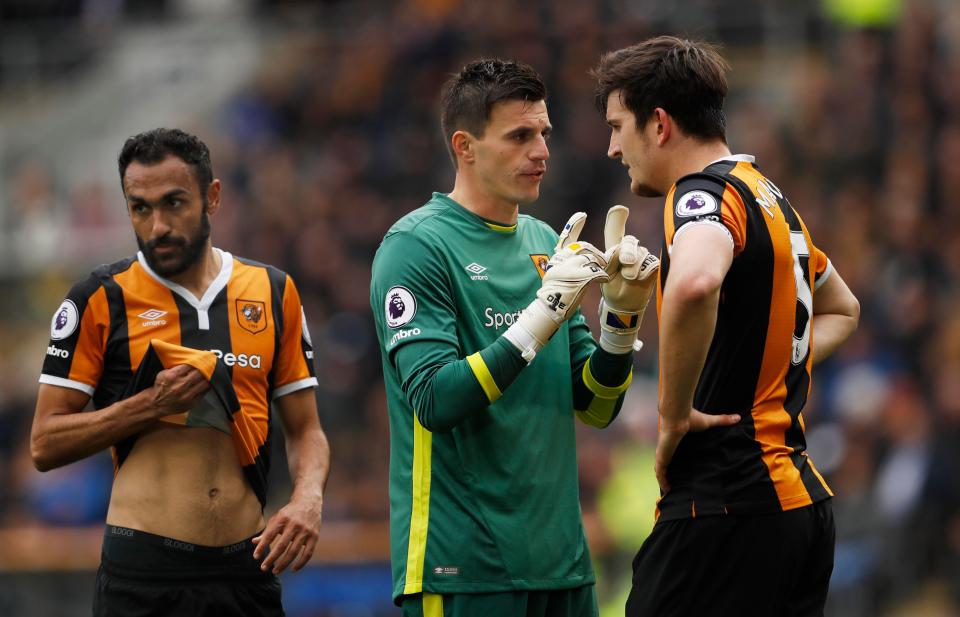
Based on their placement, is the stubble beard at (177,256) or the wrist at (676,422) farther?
the stubble beard at (177,256)

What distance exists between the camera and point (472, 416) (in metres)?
4.95

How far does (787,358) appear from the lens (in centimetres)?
459

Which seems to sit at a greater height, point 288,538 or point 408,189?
point 408,189

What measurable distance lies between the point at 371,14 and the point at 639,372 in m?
7.55

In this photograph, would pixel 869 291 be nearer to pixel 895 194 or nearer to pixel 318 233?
pixel 895 194

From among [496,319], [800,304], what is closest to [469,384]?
[496,319]

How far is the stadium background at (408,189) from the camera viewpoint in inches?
395

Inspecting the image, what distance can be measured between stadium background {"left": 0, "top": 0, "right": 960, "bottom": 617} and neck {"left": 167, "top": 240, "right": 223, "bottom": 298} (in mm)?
3915

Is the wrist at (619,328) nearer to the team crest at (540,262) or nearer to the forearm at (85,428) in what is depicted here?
the team crest at (540,262)

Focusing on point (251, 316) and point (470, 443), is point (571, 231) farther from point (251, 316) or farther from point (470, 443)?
point (251, 316)

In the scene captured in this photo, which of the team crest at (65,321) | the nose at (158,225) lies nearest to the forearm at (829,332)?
the nose at (158,225)

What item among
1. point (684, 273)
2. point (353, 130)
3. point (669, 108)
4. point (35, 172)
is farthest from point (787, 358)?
point (35, 172)

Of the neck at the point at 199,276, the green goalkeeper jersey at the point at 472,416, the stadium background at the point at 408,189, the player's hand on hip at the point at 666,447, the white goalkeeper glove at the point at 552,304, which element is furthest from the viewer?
the stadium background at the point at 408,189

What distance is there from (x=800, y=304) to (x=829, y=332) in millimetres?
585
